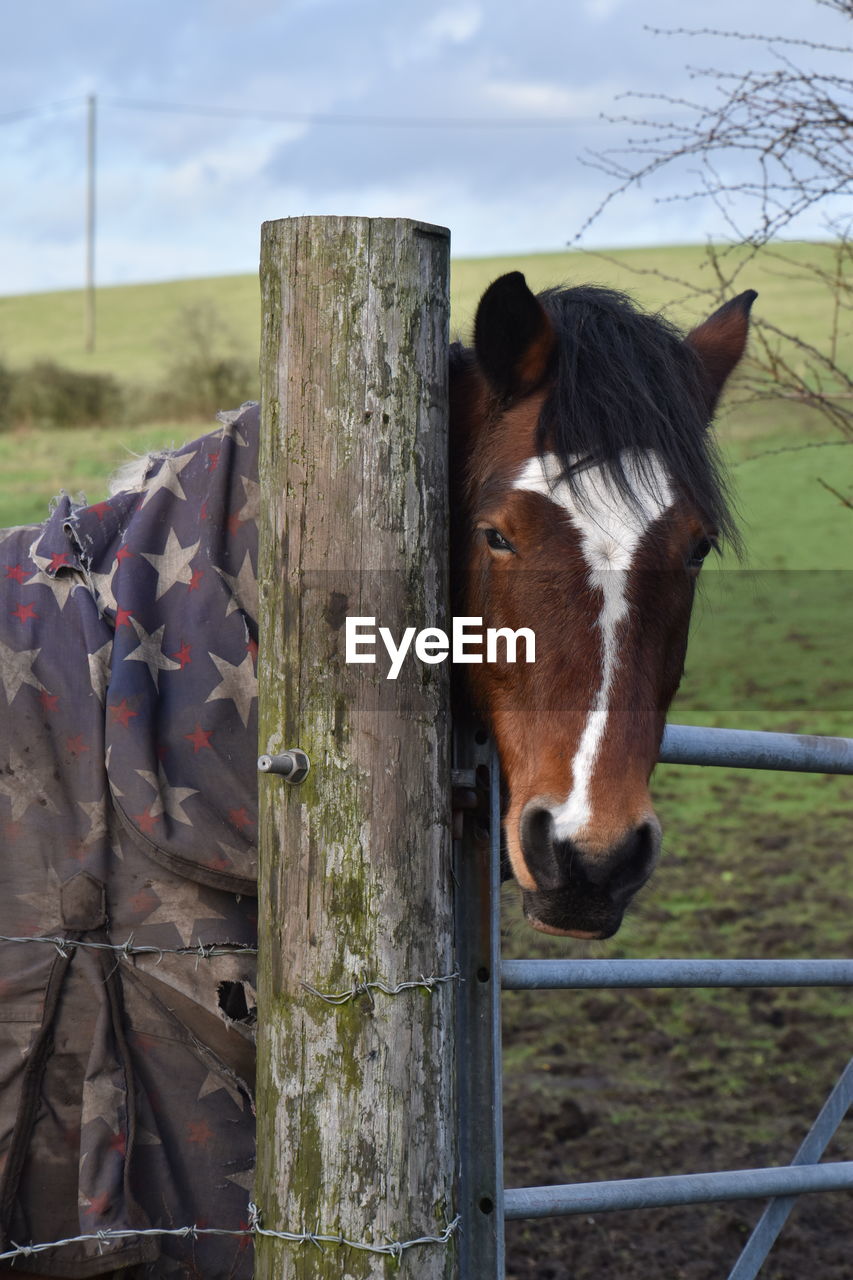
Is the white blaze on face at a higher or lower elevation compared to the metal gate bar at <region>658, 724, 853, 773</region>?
higher

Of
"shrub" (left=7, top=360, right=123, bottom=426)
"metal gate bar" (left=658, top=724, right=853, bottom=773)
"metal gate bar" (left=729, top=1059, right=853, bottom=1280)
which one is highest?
"shrub" (left=7, top=360, right=123, bottom=426)

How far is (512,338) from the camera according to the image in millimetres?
2170

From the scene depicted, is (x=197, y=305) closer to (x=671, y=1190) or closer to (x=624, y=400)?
(x=624, y=400)

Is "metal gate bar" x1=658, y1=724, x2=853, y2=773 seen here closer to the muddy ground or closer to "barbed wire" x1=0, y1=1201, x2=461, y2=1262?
the muddy ground

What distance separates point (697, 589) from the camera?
2402mm

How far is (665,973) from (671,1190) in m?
0.40

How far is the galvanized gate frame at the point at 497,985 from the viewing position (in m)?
2.05

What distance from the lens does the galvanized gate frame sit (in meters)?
2.05

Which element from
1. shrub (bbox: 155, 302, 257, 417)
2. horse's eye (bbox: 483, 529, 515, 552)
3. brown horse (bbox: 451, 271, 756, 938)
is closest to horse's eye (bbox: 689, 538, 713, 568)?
brown horse (bbox: 451, 271, 756, 938)

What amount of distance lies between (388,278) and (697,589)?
0.90 metres

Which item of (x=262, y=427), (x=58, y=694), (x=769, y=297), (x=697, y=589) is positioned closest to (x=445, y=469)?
(x=262, y=427)

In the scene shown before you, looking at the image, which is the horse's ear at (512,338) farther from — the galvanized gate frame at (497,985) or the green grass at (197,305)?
the green grass at (197,305)

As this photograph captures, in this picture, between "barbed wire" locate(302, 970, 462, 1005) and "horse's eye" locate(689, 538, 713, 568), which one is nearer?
"barbed wire" locate(302, 970, 462, 1005)

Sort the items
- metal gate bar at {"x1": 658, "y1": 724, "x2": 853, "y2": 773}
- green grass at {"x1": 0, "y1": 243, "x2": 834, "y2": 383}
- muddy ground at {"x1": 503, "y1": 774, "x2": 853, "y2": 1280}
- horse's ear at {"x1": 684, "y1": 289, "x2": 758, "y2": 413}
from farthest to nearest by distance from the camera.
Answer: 1. green grass at {"x1": 0, "y1": 243, "x2": 834, "y2": 383}
2. muddy ground at {"x1": 503, "y1": 774, "x2": 853, "y2": 1280}
3. horse's ear at {"x1": 684, "y1": 289, "x2": 758, "y2": 413}
4. metal gate bar at {"x1": 658, "y1": 724, "x2": 853, "y2": 773}
